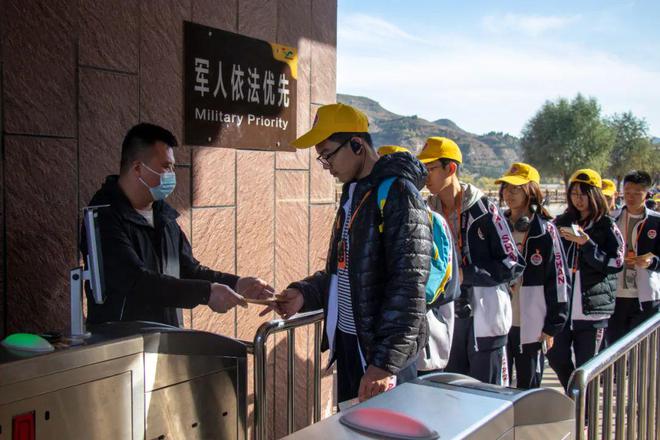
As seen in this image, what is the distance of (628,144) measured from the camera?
52531 mm

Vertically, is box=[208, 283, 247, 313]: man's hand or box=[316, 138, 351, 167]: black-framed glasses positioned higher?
box=[316, 138, 351, 167]: black-framed glasses

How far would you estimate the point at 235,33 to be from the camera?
3.67 metres

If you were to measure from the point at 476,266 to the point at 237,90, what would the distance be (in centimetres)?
160

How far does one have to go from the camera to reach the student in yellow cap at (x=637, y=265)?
203 inches

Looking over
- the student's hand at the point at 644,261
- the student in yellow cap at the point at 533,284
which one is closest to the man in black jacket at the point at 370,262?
the student in yellow cap at the point at 533,284

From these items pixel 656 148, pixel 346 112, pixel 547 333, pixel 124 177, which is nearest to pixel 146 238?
pixel 124 177

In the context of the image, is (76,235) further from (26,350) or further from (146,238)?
(26,350)

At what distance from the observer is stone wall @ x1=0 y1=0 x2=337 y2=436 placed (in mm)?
2701

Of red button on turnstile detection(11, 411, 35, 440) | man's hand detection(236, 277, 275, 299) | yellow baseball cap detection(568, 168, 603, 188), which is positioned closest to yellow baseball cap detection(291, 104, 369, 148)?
man's hand detection(236, 277, 275, 299)

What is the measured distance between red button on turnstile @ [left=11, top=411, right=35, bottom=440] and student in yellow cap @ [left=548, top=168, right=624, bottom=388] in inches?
141

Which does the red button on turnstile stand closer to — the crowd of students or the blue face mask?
the blue face mask

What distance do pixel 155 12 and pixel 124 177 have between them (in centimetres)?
97

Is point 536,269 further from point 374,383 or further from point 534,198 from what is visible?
point 374,383

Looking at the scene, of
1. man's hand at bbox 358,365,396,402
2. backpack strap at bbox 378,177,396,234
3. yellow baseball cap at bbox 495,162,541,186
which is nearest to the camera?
man's hand at bbox 358,365,396,402
